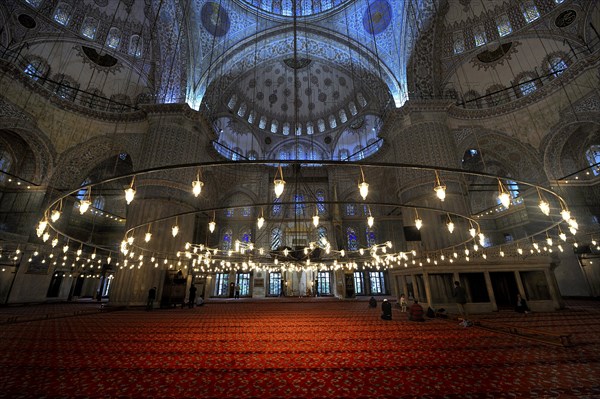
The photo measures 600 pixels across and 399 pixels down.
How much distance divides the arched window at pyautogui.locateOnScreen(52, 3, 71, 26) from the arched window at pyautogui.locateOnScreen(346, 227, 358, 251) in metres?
19.1

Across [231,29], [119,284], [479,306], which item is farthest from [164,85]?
[479,306]

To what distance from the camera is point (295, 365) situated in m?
3.21

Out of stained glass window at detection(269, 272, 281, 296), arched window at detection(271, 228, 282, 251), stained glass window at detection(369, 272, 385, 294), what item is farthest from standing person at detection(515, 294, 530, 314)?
stained glass window at detection(269, 272, 281, 296)

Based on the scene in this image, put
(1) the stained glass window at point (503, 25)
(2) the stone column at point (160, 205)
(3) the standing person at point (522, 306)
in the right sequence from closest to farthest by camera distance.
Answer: (3) the standing person at point (522, 306) → (2) the stone column at point (160, 205) → (1) the stained glass window at point (503, 25)

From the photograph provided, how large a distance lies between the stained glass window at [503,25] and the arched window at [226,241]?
19568 millimetres

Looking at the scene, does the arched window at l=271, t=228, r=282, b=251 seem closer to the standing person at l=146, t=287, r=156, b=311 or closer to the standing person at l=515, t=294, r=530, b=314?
the standing person at l=146, t=287, r=156, b=311

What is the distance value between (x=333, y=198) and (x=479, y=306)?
1123 centimetres

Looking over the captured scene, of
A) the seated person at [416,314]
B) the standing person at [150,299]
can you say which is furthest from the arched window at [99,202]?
the seated person at [416,314]

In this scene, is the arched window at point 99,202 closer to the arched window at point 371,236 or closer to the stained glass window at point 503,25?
the arched window at point 371,236

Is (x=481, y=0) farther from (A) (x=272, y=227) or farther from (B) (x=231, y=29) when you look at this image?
(A) (x=272, y=227)

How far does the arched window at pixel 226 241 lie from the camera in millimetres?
18438

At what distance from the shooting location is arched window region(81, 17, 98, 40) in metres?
12.1

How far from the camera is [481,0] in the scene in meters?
12.2

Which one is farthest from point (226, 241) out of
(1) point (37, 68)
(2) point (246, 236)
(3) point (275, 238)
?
(1) point (37, 68)
